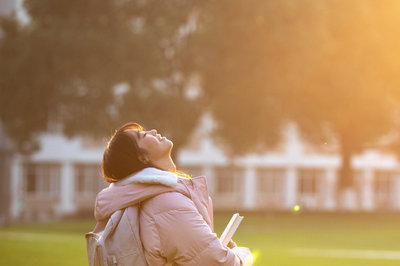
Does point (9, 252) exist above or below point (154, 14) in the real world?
below

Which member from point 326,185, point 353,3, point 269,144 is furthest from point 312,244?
point 326,185

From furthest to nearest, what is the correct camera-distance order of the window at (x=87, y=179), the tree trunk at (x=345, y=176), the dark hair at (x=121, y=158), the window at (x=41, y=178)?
the window at (x=87, y=179), the window at (x=41, y=178), the tree trunk at (x=345, y=176), the dark hair at (x=121, y=158)

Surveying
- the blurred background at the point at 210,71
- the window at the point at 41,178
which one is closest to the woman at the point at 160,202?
the blurred background at the point at 210,71

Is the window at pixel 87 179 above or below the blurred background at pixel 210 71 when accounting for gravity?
below

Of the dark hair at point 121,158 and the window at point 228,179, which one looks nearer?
the dark hair at point 121,158

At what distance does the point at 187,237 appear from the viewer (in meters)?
3.24

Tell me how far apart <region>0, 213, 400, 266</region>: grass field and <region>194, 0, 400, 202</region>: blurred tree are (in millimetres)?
4103

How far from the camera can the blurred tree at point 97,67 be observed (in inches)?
1026

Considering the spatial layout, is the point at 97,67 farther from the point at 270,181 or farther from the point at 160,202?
the point at 270,181

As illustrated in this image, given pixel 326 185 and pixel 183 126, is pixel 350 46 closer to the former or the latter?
pixel 183 126

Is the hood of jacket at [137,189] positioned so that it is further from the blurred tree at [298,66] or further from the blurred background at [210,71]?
the blurred tree at [298,66]

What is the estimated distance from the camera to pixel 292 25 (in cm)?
2636

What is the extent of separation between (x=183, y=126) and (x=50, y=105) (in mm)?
4864

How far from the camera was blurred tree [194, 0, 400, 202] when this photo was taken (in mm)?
26453
